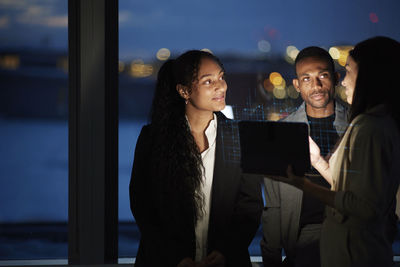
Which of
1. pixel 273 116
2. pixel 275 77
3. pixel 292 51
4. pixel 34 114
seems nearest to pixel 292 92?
pixel 273 116

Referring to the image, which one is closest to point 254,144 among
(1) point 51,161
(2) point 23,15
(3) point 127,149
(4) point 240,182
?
(4) point 240,182

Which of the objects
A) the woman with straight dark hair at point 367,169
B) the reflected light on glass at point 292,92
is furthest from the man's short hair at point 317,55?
the woman with straight dark hair at point 367,169

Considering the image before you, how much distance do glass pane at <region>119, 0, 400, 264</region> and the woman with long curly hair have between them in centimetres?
49

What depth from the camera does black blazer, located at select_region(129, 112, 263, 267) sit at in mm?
1889

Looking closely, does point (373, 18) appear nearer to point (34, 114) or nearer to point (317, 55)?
point (317, 55)

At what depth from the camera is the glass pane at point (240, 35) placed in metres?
2.52

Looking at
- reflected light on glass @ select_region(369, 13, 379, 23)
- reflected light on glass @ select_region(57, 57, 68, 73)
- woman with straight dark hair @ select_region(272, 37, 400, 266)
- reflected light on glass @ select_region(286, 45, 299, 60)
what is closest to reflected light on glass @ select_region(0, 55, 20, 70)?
reflected light on glass @ select_region(57, 57, 68, 73)

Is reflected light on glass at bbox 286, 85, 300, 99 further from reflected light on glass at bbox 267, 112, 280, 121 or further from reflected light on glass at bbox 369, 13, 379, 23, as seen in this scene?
reflected light on glass at bbox 369, 13, 379, 23

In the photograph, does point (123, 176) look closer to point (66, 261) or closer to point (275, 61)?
point (66, 261)

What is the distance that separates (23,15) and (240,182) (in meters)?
1.91

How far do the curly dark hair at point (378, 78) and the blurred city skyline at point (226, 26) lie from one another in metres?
0.91

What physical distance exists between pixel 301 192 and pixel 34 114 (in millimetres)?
1874

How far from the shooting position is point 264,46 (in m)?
2.61

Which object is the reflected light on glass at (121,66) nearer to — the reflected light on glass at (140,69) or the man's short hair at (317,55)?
the reflected light on glass at (140,69)
